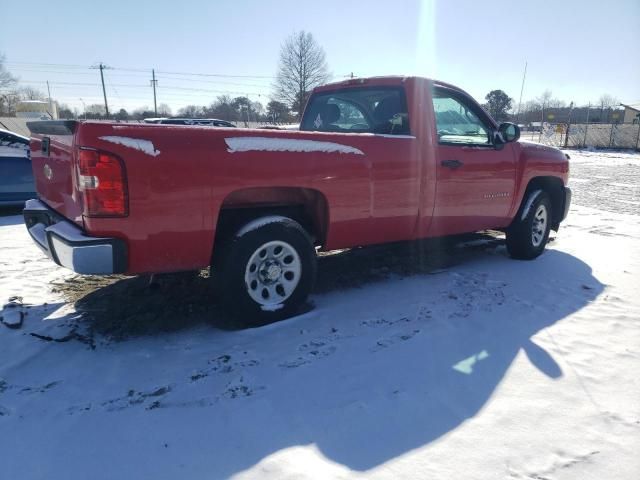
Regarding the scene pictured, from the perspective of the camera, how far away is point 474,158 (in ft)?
14.8

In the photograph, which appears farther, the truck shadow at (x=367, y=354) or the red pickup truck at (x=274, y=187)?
the red pickup truck at (x=274, y=187)

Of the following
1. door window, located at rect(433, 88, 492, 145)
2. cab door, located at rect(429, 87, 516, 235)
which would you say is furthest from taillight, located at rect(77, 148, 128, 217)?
door window, located at rect(433, 88, 492, 145)

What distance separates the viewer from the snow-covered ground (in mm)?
2035

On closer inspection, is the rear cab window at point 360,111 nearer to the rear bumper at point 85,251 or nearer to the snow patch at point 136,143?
the snow patch at point 136,143

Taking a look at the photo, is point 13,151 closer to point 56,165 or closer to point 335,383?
point 56,165

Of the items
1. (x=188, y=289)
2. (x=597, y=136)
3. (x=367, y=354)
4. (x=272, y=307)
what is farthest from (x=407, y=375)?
(x=597, y=136)

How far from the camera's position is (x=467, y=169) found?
444cm

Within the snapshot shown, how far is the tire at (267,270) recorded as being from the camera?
124 inches

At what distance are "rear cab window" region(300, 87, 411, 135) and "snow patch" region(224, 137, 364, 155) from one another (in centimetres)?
96

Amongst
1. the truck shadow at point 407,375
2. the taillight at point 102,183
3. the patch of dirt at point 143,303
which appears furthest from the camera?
the patch of dirt at point 143,303

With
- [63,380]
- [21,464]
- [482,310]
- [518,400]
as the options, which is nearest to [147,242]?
[63,380]

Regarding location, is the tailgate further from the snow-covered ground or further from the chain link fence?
the chain link fence

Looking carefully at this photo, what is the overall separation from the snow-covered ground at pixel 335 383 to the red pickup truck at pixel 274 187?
0.56 m

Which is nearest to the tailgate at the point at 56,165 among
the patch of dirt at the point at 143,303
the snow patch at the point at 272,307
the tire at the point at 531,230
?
the patch of dirt at the point at 143,303
